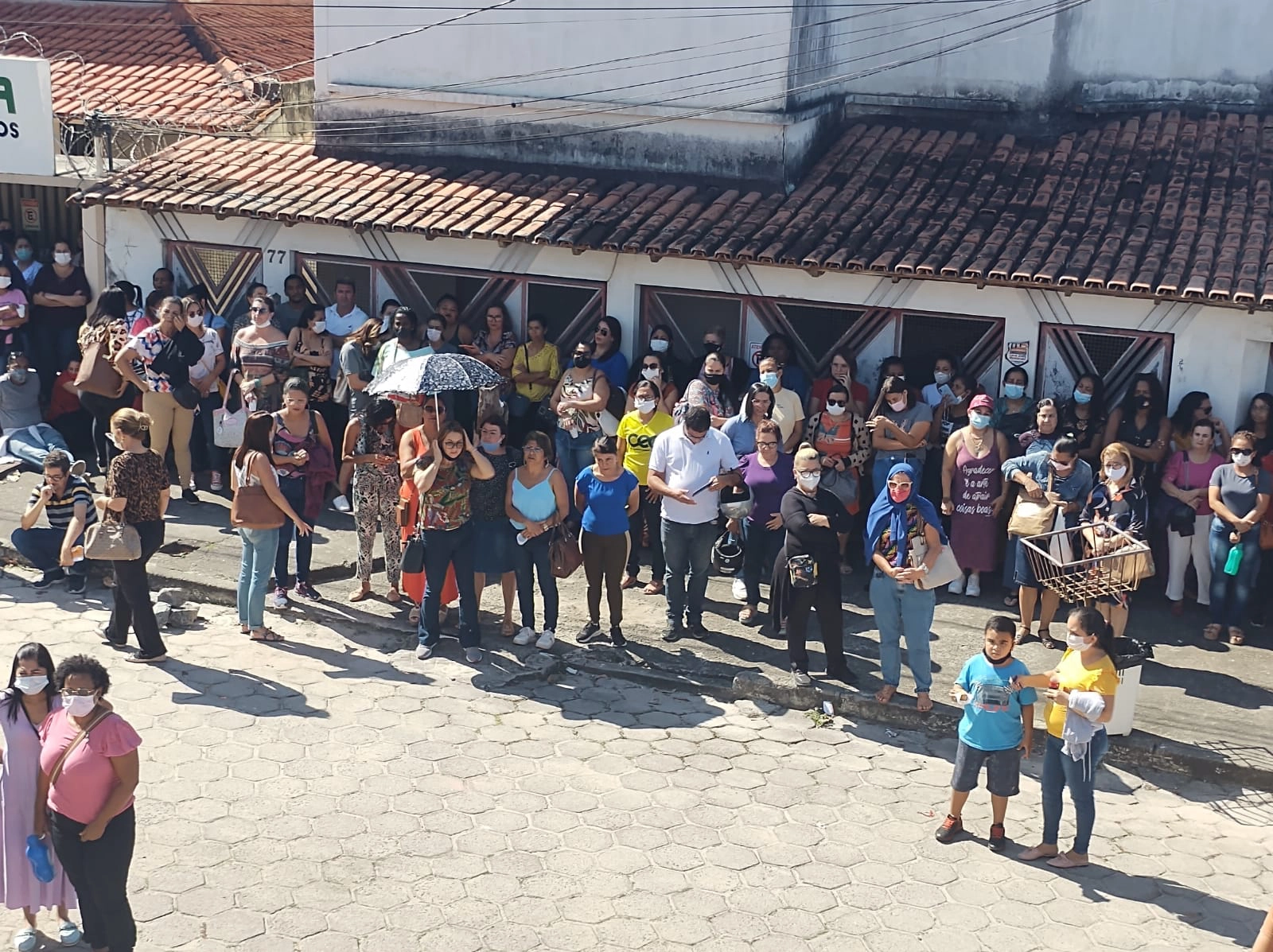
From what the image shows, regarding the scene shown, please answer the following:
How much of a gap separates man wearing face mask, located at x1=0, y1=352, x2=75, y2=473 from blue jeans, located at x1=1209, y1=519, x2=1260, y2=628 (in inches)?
388

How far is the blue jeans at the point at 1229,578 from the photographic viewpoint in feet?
37.8

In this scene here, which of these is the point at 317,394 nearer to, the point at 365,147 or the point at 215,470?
the point at 215,470

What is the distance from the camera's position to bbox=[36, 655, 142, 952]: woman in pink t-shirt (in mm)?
6949

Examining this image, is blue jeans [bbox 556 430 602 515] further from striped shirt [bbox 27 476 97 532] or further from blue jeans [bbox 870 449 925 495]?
striped shirt [bbox 27 476 97 532]

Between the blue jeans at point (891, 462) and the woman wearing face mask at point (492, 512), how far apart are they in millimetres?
3089

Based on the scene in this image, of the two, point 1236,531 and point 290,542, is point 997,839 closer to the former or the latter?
point 1236,531

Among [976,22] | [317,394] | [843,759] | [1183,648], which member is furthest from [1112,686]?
[976,22]

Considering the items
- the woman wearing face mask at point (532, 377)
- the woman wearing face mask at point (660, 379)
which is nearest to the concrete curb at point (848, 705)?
the woman wearing face mask at point (660, 379)

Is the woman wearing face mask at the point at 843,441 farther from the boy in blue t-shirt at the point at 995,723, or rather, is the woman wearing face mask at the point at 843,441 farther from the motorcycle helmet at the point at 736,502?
the boy in blue t-shirt at the point at 995,723

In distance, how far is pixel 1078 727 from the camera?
8.17 meters

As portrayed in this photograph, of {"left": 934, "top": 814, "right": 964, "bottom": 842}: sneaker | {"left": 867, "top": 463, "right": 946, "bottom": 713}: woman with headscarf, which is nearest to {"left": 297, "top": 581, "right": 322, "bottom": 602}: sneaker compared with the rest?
{"left": 867, "top": 463, "right": 946, "bottom": 713}: woman with headscarf

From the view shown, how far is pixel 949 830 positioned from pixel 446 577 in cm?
406

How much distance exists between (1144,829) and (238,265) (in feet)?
33.9

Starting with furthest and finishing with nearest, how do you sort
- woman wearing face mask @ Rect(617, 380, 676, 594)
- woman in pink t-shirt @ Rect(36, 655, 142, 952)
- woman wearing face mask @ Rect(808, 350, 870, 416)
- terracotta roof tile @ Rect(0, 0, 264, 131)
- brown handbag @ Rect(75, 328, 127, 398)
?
→ terracotta roof tile @ Rect(0, 0, 264, 131)
brown handbag @ Rect(75, 328, 127, 398)
woman wearing face mask @ Rect(808, 350, 870, 416)
woman wearing face mask @ Rect(617, 380, 676, 594)
woman in pink t-shirt @ Rect(36, 655, 142, 952)
